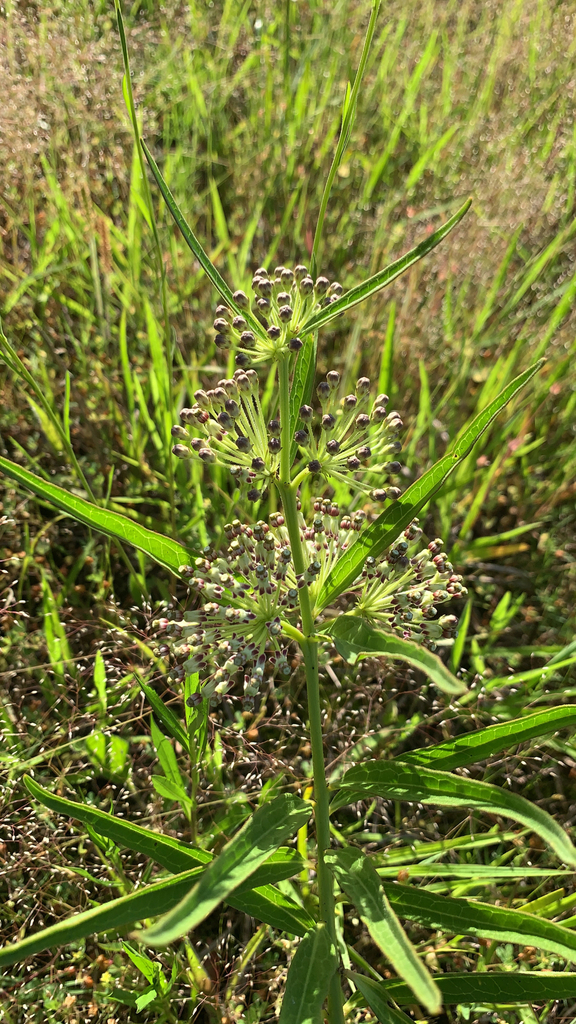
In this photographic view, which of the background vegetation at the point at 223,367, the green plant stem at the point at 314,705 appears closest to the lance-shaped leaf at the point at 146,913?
the green plant stem at the point at 314,705

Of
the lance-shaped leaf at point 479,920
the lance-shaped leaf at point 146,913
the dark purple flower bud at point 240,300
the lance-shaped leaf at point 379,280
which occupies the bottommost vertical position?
the lance-shaped leaf at point 479,920

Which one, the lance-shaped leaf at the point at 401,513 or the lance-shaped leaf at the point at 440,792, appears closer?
the lance-shaped leaf at the point at 440,792

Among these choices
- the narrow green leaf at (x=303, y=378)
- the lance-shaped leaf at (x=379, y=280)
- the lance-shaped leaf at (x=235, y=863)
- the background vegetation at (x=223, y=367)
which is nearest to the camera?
the lance-shaped leaf at (x=235, y=863)

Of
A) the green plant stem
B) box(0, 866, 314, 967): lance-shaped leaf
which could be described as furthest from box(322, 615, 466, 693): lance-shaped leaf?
box(0, 866, 314, 967): lance-shaped leaf

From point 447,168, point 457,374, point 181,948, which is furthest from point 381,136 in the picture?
point 181,948

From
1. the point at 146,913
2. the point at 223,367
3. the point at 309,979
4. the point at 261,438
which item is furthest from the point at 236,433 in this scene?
the point at 223,367

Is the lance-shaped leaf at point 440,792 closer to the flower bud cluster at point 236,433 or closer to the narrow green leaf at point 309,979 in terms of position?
the narrow green leaf at point 309,979

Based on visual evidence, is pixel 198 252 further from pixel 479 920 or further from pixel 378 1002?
pixel 378 1002
